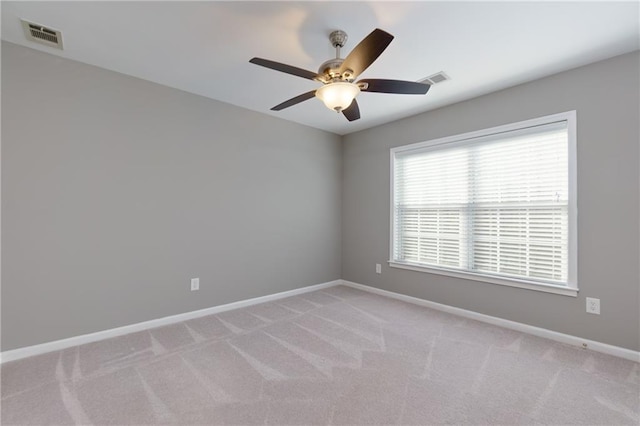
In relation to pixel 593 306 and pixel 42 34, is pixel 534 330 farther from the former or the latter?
pixel 42 34

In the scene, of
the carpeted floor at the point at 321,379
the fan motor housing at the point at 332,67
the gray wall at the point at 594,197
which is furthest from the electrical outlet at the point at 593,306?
the fan motor housing at the point at 332,67

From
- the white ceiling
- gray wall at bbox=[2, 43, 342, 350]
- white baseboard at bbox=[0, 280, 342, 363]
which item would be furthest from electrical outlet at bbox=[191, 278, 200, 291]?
the white ceiling

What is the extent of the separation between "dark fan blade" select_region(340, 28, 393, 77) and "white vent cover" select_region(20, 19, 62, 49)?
7.26 ft

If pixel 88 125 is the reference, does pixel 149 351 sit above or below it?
below

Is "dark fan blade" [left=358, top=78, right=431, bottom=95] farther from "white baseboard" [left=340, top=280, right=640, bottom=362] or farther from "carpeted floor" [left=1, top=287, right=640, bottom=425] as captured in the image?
"white baseboard" [left=340, top=280, right=640, bottom=362]

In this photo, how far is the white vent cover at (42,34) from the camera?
2.09 m

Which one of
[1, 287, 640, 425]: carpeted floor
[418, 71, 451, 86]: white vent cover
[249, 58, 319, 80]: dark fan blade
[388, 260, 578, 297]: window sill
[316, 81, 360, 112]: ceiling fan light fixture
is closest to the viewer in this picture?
[1, 287, 640, 425]: carpeted floor

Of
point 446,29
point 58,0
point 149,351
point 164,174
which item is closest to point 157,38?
point 58,0

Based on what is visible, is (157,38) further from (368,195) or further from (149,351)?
(368,195)

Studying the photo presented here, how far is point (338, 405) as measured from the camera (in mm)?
1751

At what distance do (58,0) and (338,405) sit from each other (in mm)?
3100

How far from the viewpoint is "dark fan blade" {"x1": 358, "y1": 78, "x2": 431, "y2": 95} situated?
Result: 6.57 feet

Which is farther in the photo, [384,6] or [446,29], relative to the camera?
[446,29]

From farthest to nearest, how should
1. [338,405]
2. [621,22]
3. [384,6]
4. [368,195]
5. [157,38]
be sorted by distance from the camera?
[368,195] → [157,38] → [621,22] → [384,6] → [338,405]
